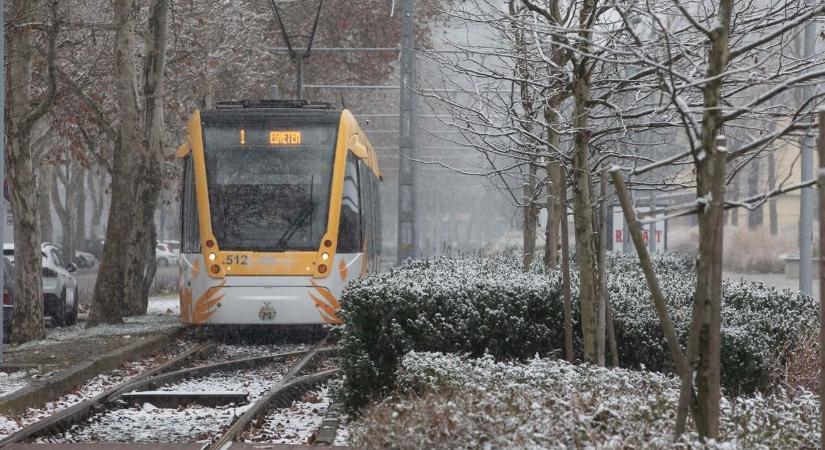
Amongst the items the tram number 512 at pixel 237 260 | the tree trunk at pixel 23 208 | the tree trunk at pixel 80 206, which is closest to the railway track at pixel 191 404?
the tram number 512 at pixel 237 260

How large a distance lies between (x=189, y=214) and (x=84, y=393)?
5920 millimetres

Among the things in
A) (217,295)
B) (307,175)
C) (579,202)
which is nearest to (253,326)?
(217,295)

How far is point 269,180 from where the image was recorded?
18672mm

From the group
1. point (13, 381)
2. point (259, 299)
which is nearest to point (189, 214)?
point (259, 299)

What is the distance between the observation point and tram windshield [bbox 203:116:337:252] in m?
18.6

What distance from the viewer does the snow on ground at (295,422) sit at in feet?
32.8

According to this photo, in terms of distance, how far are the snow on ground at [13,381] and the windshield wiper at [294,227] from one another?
569cm

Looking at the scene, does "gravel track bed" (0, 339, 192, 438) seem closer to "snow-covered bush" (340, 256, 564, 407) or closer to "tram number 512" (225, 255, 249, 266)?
"tram number 512" (225, 255, 249, 266)

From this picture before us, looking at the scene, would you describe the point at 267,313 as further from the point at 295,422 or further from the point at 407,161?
the point at 407,161

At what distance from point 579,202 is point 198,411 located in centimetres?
420

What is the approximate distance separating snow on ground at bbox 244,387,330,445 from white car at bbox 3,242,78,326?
505 inches

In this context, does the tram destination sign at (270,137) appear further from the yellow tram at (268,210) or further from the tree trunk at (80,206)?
the tree trunk at (80,206)

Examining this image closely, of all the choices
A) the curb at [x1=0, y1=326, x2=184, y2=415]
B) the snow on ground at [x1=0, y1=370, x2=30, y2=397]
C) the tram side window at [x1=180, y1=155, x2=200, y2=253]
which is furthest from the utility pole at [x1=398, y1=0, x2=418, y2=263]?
the snow on ground at [x1=0, y1=370, x2=30, y2=397]

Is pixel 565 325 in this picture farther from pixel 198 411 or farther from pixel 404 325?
pixel 198 411
